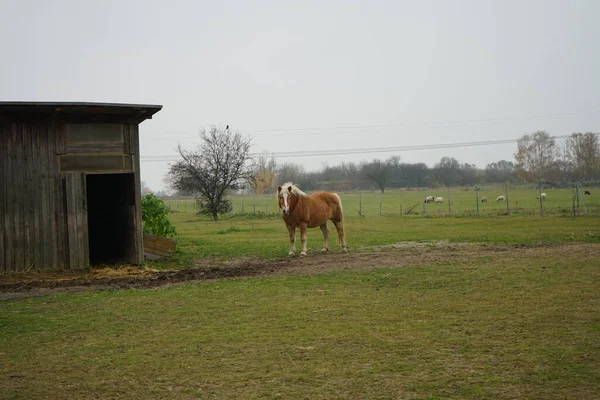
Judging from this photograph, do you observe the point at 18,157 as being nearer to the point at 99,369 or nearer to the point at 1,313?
the point at 1,313

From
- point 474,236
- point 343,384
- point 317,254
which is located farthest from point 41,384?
point 474,236

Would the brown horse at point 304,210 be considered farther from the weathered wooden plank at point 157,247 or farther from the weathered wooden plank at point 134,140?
the weathered wooden plank at point 134,140

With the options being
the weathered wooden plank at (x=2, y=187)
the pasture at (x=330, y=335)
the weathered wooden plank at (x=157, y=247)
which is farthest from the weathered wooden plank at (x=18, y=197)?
the pasture at (x=330, y=335)

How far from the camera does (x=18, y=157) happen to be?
1366cm

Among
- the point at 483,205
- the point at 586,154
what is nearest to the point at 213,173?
the point at 483,205

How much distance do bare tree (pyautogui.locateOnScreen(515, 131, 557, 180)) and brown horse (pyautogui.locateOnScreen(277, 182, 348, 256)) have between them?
69.9 meters

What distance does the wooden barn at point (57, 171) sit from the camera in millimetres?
13547

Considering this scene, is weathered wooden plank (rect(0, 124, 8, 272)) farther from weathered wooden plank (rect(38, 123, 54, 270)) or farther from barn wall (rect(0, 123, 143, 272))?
weathered wooden plank (rect(38, 123, 54, 270))

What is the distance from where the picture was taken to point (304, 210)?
17047 millimetres

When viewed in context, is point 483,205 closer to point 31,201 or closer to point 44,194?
point 44,194

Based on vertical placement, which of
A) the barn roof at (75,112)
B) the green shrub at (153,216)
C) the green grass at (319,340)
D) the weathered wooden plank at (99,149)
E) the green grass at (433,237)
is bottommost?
the green grass at (319,340)

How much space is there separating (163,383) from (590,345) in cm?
424

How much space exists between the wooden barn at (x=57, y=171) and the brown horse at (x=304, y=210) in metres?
3.89

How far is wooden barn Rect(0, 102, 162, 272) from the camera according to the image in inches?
533
